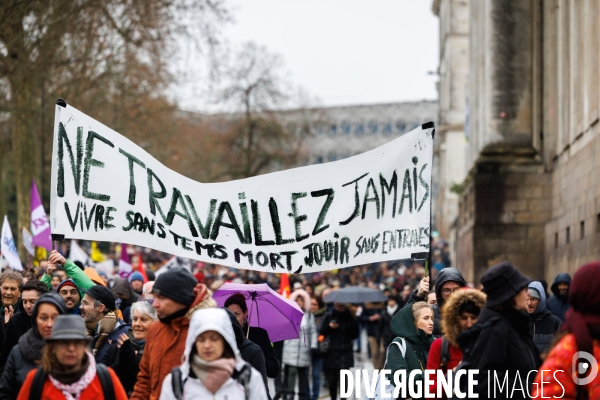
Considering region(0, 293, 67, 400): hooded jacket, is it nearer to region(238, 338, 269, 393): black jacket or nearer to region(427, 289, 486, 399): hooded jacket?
region(238, 338, 269, 393): black jacket

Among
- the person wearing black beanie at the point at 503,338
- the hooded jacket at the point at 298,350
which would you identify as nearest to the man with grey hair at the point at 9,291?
the person wearing black beanie at the point at 503,338

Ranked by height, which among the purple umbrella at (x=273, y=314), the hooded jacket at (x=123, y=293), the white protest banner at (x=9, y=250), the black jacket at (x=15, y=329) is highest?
the white protest banner at (x=9, y=250)

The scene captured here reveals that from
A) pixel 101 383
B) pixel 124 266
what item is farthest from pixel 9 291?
pixel 124 266

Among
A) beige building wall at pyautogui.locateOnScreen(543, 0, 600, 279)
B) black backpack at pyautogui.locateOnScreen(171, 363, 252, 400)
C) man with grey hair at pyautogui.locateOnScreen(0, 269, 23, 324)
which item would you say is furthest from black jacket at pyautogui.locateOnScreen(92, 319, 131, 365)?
beige building wall at pyautogui.locateOnScreen(543, 0, 600, 279)

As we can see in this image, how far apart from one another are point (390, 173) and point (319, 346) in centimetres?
687

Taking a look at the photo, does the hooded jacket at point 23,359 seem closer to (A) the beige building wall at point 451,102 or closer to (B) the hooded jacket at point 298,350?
(B) the hooded jacket at point 298,350

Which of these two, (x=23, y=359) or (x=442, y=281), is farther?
(x=442, y=281)

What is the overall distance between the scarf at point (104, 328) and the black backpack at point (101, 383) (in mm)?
1976

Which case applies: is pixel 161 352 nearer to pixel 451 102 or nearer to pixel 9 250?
pixel 9 250

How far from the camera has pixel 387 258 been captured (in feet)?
27.3

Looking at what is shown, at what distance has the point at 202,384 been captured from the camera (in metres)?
5.38

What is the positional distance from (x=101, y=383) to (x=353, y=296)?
1197 cm

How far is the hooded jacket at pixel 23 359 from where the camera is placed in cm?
614

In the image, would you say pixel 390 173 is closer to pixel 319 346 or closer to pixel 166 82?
pixel 319 346
